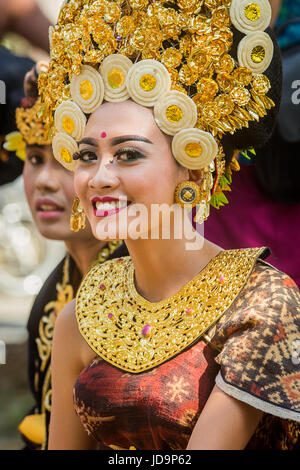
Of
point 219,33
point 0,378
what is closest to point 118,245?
point 219,33

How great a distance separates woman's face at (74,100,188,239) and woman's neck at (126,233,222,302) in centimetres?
11

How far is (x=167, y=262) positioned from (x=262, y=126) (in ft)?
1.46

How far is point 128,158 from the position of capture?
184cm

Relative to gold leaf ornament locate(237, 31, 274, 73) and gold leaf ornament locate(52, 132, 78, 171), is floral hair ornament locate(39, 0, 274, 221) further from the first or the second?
gold leaf ornament locate(52, 132, 78, 171)

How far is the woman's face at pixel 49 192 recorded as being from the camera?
277 centimetres

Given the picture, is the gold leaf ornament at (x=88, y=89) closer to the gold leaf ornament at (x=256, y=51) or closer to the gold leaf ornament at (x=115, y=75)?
the gold leaf ornament at (x=115, y=75)

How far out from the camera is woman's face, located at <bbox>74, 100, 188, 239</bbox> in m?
1.82

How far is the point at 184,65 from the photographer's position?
1842mm

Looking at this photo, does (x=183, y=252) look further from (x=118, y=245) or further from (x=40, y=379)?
(x=40, y=379)

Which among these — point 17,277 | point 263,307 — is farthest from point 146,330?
point 17,277

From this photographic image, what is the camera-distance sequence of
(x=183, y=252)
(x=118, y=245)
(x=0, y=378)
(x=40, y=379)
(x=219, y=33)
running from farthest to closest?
(x=0, y=378) < (x=40, y=379) < (x=118, y=245) < (x=183, y=252) < (x=219, y=33)

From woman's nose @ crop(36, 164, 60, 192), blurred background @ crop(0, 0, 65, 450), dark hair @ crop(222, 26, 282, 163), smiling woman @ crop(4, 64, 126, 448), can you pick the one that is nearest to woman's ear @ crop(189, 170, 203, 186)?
dark hair @ crop(222, 26, 282, 163)

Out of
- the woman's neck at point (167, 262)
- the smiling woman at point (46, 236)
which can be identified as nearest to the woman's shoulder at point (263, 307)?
the woman's neck at point (167, 262)
